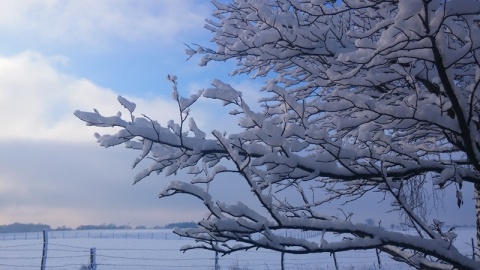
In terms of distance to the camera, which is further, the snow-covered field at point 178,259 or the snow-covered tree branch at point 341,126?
the snow-covered field at point 178,259

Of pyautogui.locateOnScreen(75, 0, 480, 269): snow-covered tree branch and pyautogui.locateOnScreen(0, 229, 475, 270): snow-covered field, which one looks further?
pyautogui.locateOnScreen(0, 229, 475, 270): snow-covered field

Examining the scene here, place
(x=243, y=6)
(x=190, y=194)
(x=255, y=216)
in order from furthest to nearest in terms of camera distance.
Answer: (x=243, y=6) < (x=255, y=216) < (x=190, y=194)

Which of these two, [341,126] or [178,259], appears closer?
[341,126]

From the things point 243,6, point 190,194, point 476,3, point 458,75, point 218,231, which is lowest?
point 218,231

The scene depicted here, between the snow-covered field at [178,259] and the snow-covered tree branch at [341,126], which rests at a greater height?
the snow-covered tree branch at [341,126]

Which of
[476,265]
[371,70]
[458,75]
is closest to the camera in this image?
[476,265]

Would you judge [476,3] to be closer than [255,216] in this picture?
Yes

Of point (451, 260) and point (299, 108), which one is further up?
point (299, 108)

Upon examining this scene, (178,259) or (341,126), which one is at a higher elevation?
(341,126)

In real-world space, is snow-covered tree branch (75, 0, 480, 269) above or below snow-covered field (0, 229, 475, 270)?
above

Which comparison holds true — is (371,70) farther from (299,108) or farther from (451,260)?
(451,260)

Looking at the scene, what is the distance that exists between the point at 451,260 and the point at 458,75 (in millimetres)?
1279

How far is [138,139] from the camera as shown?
269 centimetres

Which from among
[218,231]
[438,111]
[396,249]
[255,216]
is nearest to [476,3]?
[438,111]
